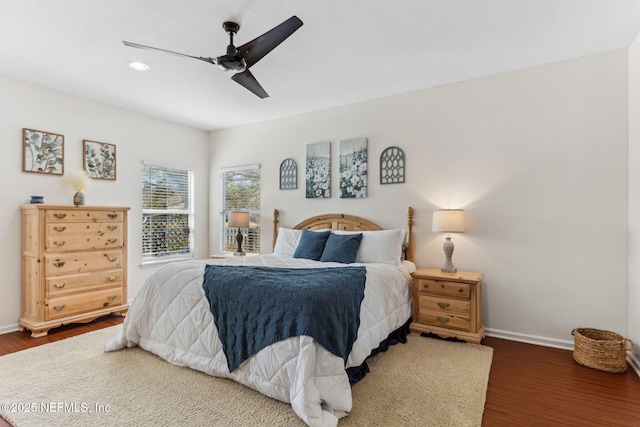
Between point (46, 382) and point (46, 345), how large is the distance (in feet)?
3.00

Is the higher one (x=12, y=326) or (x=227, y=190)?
(x=227, y=190)

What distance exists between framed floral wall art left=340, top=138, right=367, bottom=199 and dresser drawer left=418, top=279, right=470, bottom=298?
1.36 meters

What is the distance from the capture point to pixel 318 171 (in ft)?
14.9

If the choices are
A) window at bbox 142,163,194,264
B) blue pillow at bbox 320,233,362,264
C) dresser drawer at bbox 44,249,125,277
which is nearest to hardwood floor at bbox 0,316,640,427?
dresser drawer at bbox 44,249,125,277

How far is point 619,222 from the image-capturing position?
2855 mm

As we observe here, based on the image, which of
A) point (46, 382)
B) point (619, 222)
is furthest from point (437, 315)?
point (46, 382)

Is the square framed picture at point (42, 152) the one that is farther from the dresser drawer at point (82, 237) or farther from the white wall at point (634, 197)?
the white wall at point (634, 197)

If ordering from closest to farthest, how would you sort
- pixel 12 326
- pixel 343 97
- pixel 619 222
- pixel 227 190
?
pixel 619 222
pixel 12 326
pixel 343 97
pixel 227 190

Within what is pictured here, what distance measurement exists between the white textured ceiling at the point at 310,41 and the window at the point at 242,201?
153 centimetres

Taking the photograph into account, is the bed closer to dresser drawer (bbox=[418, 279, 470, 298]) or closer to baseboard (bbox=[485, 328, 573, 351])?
dresser drawer (bbox=[418, 279, 470, 298])

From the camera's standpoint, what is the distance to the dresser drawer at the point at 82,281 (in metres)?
3.47

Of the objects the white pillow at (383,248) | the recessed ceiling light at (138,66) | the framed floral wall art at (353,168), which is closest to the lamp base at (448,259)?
the white pillow at (383,248)

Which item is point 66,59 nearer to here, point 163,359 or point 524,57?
point 163,359

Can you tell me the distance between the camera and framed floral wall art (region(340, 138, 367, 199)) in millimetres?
4164
